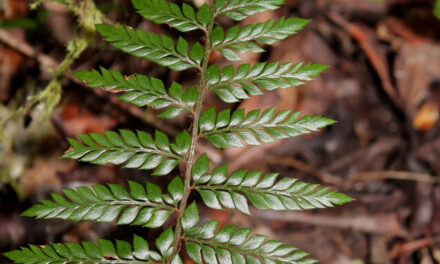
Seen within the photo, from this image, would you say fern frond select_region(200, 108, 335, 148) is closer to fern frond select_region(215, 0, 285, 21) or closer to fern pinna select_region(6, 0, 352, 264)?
fern pinna select_region(6, 0, 352, 264)

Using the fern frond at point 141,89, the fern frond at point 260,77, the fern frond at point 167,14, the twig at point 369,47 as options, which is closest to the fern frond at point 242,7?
the fern frond at point 167,14

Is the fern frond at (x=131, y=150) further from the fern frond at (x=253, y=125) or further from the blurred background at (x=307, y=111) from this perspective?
the blurred background at (x=307, y=111)

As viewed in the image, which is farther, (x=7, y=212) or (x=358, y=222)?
(x=358, y=222)

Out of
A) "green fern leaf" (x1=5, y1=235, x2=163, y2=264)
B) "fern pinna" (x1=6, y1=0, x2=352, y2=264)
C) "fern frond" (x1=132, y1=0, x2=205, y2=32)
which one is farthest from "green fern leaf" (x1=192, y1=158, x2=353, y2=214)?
"fern frond" (x1=132, y1=0, x2=205, y2=32)

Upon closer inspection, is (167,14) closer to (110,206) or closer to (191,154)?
(191,154)

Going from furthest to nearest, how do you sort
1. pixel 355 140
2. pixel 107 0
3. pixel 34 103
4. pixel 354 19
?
pixel 354 19
pixel 355 140
pixel 107 0
pixel 34 103

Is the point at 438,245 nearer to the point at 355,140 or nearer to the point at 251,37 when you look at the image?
the point at 355,140

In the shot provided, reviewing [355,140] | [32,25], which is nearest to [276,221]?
[355,140]
